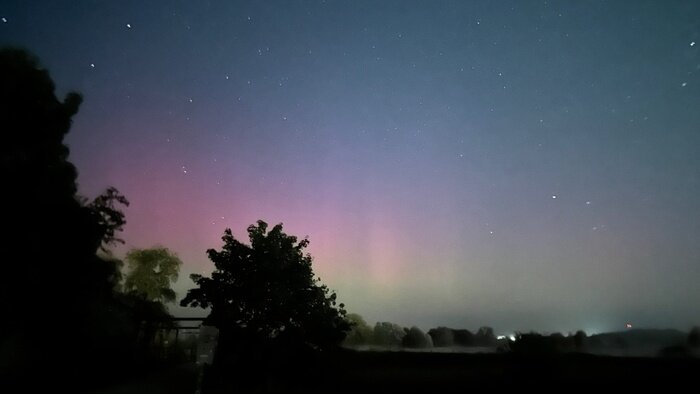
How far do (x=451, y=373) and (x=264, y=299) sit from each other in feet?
30.7

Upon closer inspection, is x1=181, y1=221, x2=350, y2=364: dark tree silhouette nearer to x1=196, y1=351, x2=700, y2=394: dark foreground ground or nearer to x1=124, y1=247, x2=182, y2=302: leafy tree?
x1=196, y1=351, x2=700, y2=394: dark foreground ground

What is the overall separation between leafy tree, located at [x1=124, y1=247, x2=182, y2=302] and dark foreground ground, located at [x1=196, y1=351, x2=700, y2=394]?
80.1 feet

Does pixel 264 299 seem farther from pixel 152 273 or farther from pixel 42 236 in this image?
pixel 152 273

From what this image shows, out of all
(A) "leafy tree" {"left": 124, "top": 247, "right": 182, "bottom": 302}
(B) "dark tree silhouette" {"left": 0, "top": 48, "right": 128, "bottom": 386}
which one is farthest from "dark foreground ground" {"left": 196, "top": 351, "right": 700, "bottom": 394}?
(A) "leafy tree" {"left": 124, "top": 247, "right": 182, "bottom": 302}

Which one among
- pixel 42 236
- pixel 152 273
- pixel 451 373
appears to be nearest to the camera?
pixel 42 236

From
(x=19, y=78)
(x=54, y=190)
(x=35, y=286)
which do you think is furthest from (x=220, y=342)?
(x=19, y=78)

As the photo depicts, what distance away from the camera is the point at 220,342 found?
73.5 ft

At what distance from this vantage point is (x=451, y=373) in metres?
20.6

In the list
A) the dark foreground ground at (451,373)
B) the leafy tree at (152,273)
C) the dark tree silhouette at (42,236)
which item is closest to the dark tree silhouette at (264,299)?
the dark foreground ground at (451,373)

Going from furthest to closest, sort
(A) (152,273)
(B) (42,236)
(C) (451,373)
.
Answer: (A) (152,273), (C) (451,373), (B) (42,236)

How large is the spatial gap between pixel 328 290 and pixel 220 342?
5.90 m

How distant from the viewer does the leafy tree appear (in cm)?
4303

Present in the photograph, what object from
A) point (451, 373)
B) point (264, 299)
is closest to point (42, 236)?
point (264, 299)

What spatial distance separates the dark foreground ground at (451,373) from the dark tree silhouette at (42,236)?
6842mm
